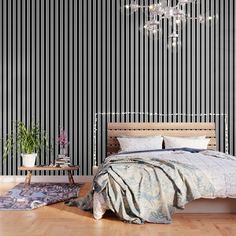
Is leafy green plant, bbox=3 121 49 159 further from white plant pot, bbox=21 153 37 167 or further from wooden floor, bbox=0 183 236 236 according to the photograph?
wooden floor, bbox=0 183 236 236

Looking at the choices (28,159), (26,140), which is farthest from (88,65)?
(28,159)

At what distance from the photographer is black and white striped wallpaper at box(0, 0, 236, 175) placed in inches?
287

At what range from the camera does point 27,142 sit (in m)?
6.93

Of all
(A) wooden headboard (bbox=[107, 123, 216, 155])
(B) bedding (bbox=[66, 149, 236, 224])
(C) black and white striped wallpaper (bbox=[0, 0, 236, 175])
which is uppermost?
(C) black and white striped wallpaper (bbox=[0, 0, 236, 175])

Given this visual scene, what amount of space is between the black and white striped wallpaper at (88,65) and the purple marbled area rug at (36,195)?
2.25 feet

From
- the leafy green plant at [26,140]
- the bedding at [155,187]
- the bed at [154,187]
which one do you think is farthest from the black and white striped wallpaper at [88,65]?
the bedding at [155,187]

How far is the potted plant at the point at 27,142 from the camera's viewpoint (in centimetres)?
681

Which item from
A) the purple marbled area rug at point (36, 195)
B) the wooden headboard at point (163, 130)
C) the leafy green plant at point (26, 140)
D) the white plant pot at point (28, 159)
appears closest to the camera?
the purple marbled area rug at point (36, 195)

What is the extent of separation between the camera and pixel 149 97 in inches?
287

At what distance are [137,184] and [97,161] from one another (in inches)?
110

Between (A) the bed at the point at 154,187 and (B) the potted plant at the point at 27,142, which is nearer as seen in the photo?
(A) the bed at the point at 154,187

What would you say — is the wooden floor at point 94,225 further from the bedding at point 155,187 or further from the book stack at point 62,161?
the book stack at point 62,161

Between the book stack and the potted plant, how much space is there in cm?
37

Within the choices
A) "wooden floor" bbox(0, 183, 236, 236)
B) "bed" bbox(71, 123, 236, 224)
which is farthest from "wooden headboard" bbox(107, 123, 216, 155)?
"wooden floor" bbox(0, 183, 236, 236)
